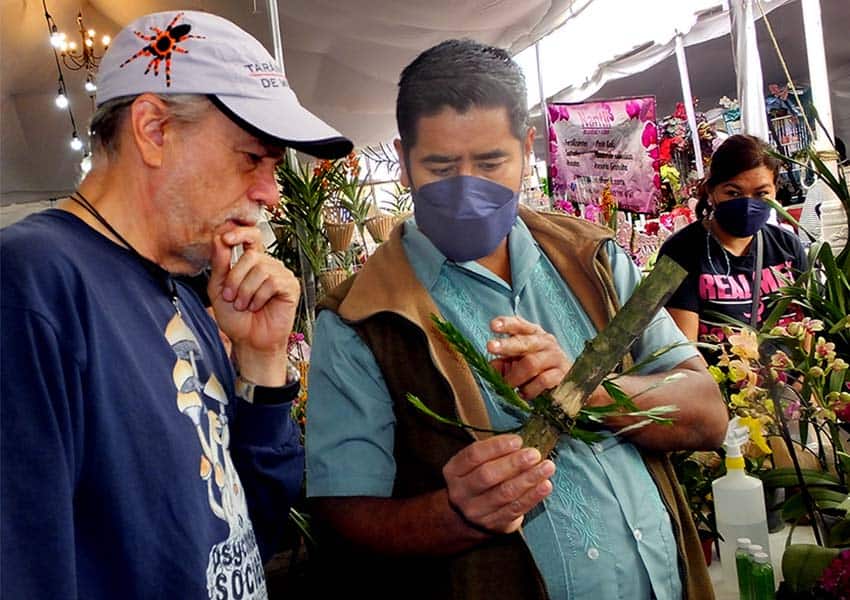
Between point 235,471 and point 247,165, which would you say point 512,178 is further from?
point 235,471

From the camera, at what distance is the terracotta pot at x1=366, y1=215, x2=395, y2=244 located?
5.66ft

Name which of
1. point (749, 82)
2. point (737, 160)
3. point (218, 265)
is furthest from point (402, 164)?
point (749, 82)

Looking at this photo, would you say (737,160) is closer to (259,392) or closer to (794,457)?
(794,457)

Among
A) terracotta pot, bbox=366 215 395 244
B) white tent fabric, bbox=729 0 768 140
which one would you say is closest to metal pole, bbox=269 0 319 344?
terracotta pot, bbox=366 215 395 244

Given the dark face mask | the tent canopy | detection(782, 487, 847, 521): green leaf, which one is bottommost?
detection(782, 487, 847, 521): green leaf

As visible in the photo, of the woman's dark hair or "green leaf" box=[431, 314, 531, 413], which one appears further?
the woman's dark hair

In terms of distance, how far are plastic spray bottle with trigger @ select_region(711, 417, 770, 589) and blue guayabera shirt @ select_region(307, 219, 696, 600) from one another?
25 cm

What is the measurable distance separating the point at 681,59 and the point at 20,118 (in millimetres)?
2023

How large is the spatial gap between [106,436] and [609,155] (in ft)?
3.99

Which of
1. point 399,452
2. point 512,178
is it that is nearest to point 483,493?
point 399,452

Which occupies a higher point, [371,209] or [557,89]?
[557,89]

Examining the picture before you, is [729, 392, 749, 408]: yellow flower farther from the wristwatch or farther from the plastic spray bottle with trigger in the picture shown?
the wristwatch

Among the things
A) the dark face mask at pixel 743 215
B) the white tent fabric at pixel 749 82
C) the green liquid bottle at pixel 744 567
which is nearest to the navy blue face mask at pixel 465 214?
the green liquid bottle at pixel 744 567

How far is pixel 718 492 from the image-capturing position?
1.40 metres
